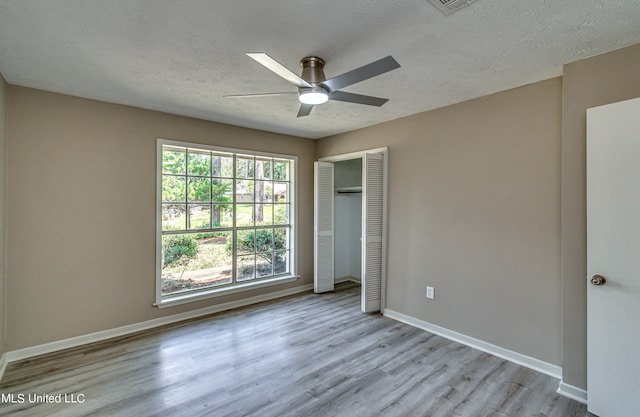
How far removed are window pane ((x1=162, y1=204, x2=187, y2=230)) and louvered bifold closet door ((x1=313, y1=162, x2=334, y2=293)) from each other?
199 centimetres

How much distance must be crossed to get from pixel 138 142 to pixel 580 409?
4687 millimetres

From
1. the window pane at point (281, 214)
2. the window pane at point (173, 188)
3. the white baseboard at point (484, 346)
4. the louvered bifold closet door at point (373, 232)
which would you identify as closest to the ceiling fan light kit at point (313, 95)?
the louvered bifold closet door at point (373, 232)

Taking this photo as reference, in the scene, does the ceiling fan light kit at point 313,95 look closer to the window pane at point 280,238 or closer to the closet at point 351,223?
the closet at point 351,223

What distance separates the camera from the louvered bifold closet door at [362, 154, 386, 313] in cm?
385

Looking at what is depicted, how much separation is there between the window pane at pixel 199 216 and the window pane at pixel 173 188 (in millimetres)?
191

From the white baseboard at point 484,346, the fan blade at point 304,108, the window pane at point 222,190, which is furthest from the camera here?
the window pane at point 222,190

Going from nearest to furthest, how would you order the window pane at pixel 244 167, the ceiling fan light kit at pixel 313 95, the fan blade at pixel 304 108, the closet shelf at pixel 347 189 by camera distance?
the ceiling fan light kit at pixel 313 95, the fan blade at pixel 304 108, the window pane at pixel 244 167, the closet shelf at pixel 347 189

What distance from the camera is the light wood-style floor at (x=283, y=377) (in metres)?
2.09

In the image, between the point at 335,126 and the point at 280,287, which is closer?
the point at 335,126

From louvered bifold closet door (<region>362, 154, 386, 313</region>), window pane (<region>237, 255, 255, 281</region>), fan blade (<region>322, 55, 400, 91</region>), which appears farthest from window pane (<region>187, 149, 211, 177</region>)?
fan blade (<region>322, 55, 400, 91</region>)

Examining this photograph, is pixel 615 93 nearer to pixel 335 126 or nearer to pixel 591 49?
pixel 591 49

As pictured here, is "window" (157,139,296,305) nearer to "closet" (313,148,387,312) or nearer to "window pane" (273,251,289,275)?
"window pane" (273,251,289,275)

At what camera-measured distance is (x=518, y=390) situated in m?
2.30

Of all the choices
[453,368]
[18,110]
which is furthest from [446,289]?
[18,110]
